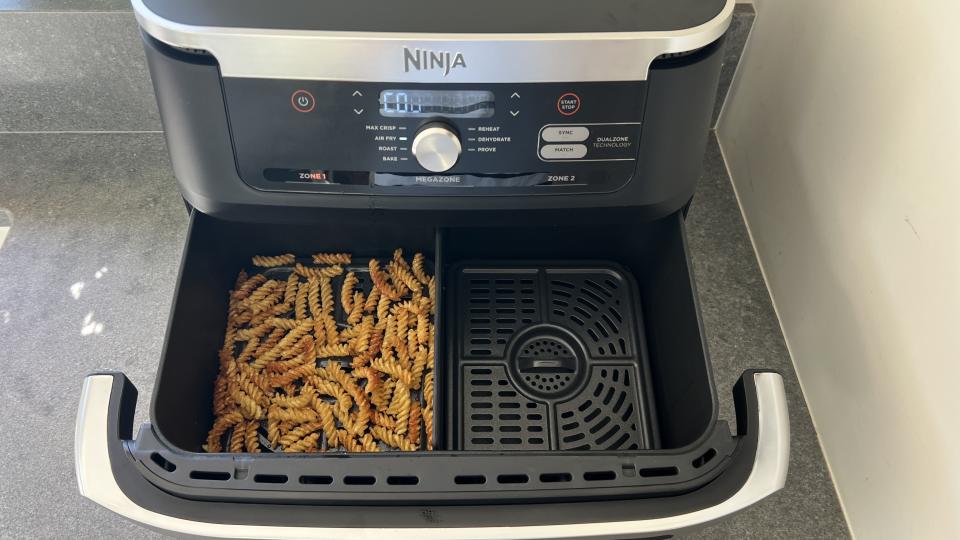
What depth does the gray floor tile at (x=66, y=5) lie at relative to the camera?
0.81m

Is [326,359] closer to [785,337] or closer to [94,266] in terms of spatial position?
[94,266]

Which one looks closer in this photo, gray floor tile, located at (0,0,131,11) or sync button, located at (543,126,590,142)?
sync button, located at (543,126,590,142)

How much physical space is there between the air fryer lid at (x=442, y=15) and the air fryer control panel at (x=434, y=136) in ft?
0.13

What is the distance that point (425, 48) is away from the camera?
494mm

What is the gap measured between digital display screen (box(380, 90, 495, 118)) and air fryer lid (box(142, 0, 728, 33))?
43 millimetres

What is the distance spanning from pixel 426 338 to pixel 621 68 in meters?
0.30

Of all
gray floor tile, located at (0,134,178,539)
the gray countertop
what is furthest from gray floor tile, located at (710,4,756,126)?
gray floor tile, located at (0,134,178,539)

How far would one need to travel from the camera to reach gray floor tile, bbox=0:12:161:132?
82 cm

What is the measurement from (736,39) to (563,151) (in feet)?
1.45

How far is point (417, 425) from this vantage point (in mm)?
626

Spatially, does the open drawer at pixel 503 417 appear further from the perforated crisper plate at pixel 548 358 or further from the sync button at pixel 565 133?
the sync button at pixel 565 133

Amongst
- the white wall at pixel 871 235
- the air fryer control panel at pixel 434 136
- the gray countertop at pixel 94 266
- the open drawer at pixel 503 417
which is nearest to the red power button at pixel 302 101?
the air fryer control panel at pixel 434 136

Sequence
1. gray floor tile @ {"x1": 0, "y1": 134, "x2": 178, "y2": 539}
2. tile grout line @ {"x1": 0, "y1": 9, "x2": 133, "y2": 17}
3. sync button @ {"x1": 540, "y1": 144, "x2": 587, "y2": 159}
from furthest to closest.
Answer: tile grout line @ {"x1": 0, "y1": 9, "x2": 133, "y2": 17}
gray floor tile @ {"x1": 0, "y1": 134, "x2": 178, "y2": 539}
sync button @ {"x1": 540, "y1": 144, "x2": 587, "y2": 159}

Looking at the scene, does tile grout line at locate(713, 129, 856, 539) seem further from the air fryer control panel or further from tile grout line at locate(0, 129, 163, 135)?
tile grout line at locate(0, 129, 163, 135)
